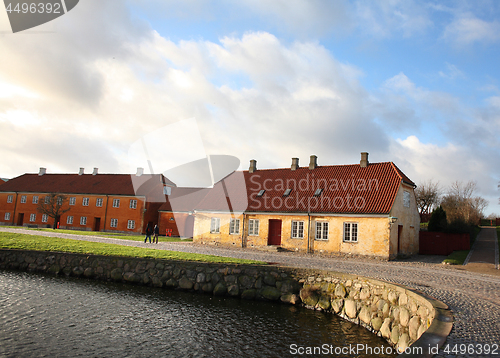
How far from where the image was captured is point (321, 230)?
2402cm

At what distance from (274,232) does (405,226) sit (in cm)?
957

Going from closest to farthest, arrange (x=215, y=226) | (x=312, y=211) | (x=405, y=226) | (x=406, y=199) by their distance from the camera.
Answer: (x=405, y=226), (x=312, y=211), (x=406, y=199), (x=215, y=226)

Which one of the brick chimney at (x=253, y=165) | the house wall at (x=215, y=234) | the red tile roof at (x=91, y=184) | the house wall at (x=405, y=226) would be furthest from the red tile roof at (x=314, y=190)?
the red tile roof at (x=91, y=184)

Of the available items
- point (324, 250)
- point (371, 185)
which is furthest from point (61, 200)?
point (371, 185)

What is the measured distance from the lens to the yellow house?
22.3m

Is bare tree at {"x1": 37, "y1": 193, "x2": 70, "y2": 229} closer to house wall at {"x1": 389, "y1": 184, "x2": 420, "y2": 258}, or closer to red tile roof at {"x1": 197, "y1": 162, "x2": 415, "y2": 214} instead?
red tile roof at {"x1": 197, "y1": 162, "x2": 415, "y2": 214}

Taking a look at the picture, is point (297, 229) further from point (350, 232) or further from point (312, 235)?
point (350, 232)

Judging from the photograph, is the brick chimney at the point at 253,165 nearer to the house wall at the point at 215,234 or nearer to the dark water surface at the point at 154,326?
the house wall at the point at 215,234

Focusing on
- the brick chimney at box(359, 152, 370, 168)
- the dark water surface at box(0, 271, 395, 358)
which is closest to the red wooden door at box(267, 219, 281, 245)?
→ the brick chimney at box(359, 152, 370, 168)

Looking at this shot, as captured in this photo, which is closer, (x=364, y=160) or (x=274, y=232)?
(x=274, y=232)

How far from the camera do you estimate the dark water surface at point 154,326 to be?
7.72 metres

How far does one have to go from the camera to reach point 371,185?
24422 millimetres

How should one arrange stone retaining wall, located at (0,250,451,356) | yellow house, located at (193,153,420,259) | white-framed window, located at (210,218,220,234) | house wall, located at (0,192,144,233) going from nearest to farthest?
stone retaining wall, located at (0,250,451,356), yellow house, located at (193,153,420,259), white-framed window, located at (210,218,220,234), house wall, located at (0,192,144,233)

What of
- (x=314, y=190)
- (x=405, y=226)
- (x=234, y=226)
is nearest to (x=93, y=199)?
(x=234, y=226)
